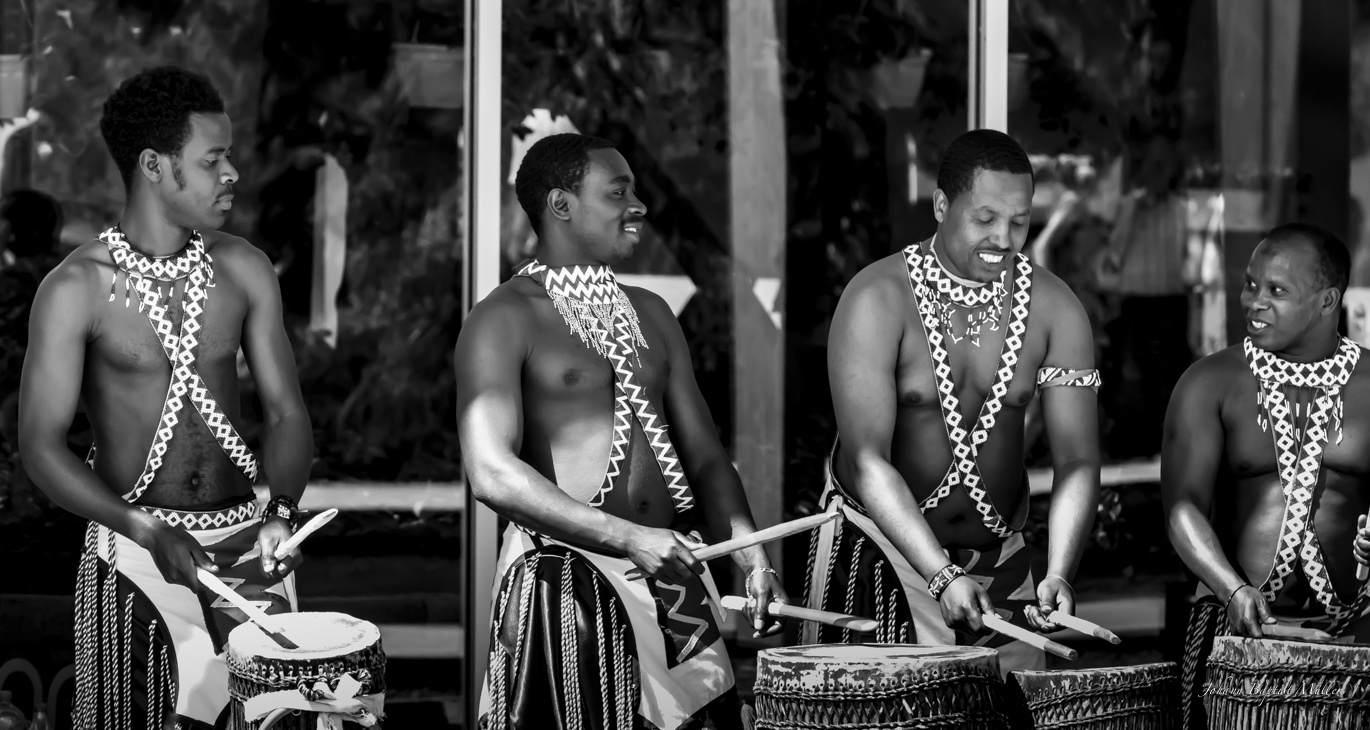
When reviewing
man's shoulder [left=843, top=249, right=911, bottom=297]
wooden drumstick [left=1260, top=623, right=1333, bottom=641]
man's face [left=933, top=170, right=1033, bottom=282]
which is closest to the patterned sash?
wooden drumstick [left=1260, top=623, right=1333, bottom=641]

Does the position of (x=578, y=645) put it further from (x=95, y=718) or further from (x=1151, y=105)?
(x=1151, y=105)

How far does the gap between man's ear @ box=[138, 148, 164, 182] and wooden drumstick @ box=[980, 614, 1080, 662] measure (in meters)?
2.12

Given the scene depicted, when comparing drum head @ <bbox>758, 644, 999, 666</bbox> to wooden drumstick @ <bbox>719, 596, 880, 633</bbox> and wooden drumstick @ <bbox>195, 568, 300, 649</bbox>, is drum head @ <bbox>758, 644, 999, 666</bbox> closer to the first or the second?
wooden drumstick @ <bbox>719, 596, 880, 633</bbox>

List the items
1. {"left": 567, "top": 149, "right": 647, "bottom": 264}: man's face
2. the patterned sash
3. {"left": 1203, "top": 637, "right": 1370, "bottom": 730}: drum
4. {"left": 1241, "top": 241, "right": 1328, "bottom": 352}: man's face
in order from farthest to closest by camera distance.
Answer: {"left": 1241, "top": 241, "right": 1328, "bottom": 352}: man's face < the patterned sash < {"left": 567, "top": 149, "right": 647, "bottom": 264}: man's face < {"left": 1203, "top": 637, "right": 1370, "bottom": 730}: drum

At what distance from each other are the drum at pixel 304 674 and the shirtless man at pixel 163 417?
34cm

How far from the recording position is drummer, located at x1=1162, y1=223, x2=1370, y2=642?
4637 millimetres

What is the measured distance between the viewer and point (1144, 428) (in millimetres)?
5742

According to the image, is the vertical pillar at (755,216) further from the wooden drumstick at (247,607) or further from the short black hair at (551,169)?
the wooden drumstick at (247,607)

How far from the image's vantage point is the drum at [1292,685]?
11.8ft

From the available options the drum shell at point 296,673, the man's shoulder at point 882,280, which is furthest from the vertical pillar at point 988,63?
the drum shell at point 296,673

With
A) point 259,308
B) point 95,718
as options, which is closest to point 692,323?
point 259,308

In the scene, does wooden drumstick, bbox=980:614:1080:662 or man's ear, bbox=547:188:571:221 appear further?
man's ear, bbox=547:188:571:221

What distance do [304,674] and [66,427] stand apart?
98 centimetres

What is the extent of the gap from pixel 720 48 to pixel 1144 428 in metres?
1.76
